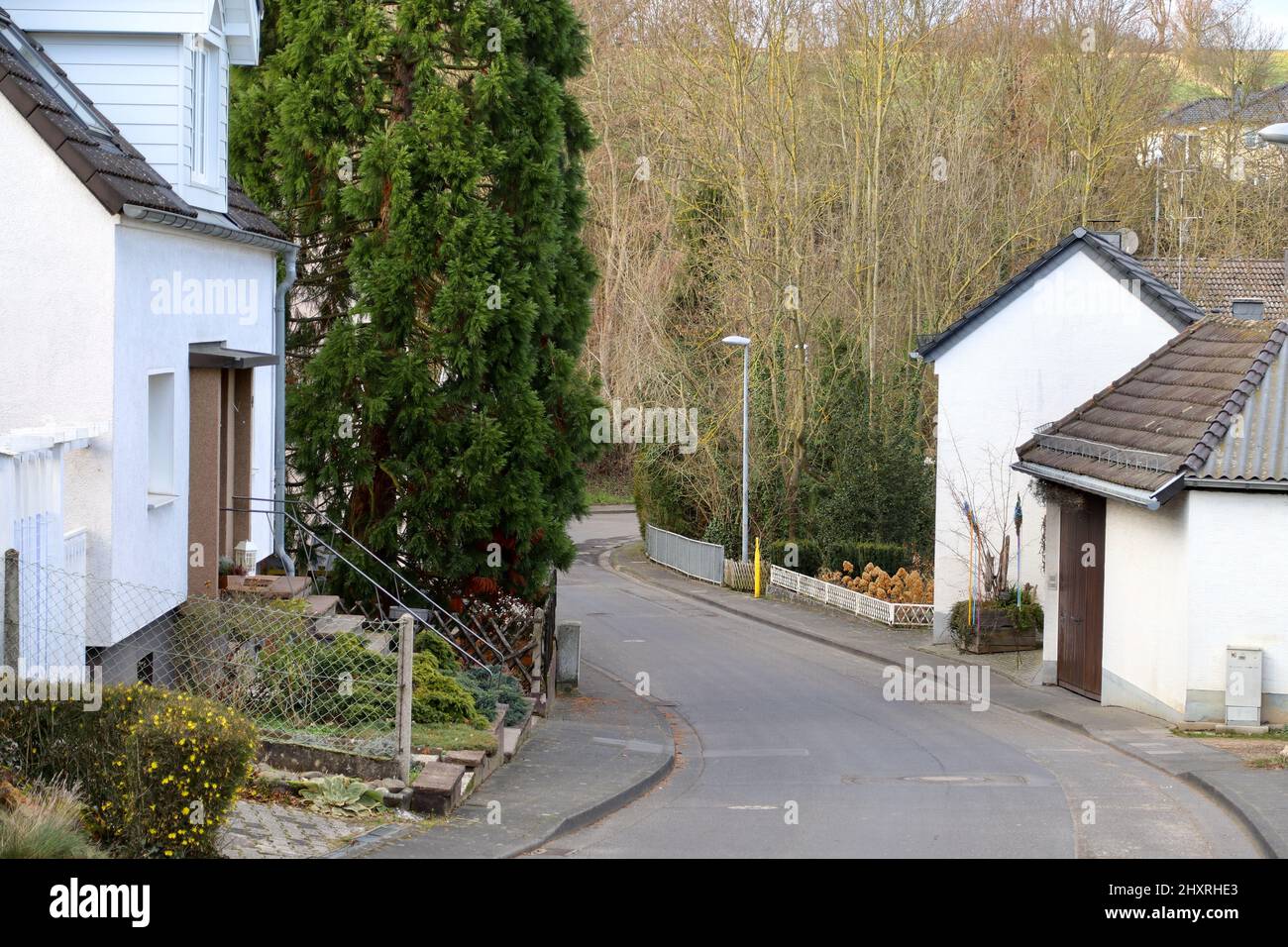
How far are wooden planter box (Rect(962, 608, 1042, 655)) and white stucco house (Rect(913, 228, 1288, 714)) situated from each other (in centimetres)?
77

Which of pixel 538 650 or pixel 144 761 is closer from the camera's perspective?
pixel 144 761

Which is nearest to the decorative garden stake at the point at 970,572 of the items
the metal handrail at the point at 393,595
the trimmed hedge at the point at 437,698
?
the metal handrail at the point at 393,595

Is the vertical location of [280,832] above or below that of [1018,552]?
below

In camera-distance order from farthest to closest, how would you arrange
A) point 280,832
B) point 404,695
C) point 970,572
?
point 970,572 < point 404,695 < point 280,832

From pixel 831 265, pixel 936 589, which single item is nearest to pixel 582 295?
pixel 936 589

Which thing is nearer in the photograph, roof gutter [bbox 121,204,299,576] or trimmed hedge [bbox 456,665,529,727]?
trimmed hedge [bbox 456,665,529,727]

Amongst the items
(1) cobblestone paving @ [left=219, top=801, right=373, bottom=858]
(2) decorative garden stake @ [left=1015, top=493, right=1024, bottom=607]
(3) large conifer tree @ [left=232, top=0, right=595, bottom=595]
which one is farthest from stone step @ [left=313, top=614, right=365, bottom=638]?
(2) decorative garden stake @ [left=1015, top=493, right=1024, bottom=607]

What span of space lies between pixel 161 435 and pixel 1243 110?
42169 millimetres

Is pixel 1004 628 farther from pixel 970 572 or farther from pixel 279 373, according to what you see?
pixel 279 373

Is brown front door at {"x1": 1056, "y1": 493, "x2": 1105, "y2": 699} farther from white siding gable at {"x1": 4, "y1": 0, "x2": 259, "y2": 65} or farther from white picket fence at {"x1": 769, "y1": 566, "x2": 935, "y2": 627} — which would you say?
white siding gable at {"x1": 4, "y1": 0, "x2": 259, "y2": 65}

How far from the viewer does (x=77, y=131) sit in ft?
36.8

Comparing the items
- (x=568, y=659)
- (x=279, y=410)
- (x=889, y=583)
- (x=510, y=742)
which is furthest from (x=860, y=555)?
(x=510, y=742)

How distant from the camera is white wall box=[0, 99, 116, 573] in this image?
10.8 metres

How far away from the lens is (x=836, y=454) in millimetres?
37500
